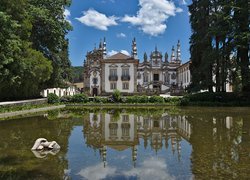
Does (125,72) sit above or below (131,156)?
above

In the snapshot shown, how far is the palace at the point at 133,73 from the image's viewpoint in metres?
53.3

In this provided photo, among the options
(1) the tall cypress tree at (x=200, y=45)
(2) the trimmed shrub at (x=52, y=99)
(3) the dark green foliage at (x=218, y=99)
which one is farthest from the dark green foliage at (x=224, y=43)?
(2) the trimmed shrub at (x=52, y=99)

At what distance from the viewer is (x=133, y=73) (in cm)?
5312

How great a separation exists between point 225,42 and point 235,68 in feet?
9.74

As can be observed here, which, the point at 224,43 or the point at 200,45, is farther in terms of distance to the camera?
the point at 200,45

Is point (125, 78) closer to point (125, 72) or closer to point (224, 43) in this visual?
point (125, 72)

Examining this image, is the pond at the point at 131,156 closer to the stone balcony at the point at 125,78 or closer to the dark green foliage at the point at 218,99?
the dark green foliage at the point at 218,99

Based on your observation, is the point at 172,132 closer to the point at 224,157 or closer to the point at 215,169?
the point at 224,157

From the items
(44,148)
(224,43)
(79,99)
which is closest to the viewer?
(44,148)

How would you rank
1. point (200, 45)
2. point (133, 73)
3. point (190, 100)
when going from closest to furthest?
point (190, 100)
point (200, 45)
point (133, 73)

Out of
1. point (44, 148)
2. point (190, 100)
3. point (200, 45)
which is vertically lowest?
point (44, 148)

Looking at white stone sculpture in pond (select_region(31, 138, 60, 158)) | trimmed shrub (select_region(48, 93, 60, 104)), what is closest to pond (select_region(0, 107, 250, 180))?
white stone sculpture in pond (select_region(31, 138, 60, 158))

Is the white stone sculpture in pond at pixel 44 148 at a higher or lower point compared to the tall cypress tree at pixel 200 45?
lower

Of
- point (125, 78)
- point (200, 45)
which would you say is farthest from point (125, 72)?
point (200, 45)
